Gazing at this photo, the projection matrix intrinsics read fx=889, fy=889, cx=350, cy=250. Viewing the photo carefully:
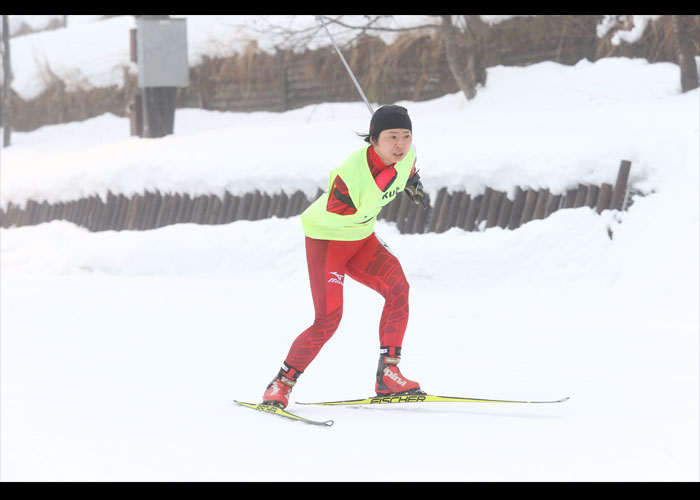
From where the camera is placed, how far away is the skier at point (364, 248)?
4.61 metres

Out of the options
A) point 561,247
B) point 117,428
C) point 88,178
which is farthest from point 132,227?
point 117,428

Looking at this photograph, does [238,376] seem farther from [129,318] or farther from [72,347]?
[129,318]

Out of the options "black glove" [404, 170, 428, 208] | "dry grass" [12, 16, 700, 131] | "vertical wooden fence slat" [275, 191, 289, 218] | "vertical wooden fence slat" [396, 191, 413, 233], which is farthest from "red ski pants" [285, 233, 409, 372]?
"dry grass" [12, 16, 700, 131]

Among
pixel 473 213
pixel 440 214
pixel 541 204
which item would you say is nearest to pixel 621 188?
pixel 541 204

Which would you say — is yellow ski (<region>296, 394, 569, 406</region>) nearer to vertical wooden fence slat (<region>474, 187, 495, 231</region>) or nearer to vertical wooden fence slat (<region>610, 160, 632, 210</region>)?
vertical wooden fence slat (<region>610, 160, 632, 210</region>)

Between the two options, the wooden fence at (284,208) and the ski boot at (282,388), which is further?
the wooden fence at (284,208)

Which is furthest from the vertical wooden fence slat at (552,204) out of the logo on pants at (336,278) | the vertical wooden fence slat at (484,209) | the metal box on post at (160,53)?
the metal box on post at (160,53)

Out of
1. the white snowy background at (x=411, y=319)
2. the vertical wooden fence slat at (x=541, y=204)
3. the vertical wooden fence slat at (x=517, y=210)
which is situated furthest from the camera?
the vertical wooden fence slat at (x=517, y=210)

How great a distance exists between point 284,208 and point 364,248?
5.78m

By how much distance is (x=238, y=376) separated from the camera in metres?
5.98

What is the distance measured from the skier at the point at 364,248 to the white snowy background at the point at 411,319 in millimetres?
286

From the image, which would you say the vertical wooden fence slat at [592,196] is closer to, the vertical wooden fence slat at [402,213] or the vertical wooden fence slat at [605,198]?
the vertical wooden fence slat at [605,198]

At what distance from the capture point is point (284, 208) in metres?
10.7

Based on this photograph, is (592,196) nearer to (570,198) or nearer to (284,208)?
(570,198)
